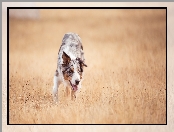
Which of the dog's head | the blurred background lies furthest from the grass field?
the dog's head

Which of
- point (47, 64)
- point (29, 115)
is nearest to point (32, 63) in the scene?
point (47, 64)

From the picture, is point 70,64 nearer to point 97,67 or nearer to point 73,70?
point 73,70

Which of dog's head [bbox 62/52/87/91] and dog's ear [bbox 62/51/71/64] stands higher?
dog's ear [bbox 62/51/71/64]

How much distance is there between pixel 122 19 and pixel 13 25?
3.77ft

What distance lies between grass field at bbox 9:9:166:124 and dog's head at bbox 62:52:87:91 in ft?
0.38

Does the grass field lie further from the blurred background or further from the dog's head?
the dog's head

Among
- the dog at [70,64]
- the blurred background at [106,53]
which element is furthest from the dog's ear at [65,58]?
the blurred background at [106,53]

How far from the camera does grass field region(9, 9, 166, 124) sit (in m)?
5.77

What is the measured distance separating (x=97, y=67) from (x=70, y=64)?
32 cm

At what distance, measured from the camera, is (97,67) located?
230 inches

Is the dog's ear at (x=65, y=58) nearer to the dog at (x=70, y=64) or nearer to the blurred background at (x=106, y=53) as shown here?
the dog at (x=70, y=64)

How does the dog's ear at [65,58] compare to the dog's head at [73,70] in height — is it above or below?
above

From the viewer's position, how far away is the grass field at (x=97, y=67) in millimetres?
5773

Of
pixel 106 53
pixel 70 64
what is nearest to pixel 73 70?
pixel 70 64
